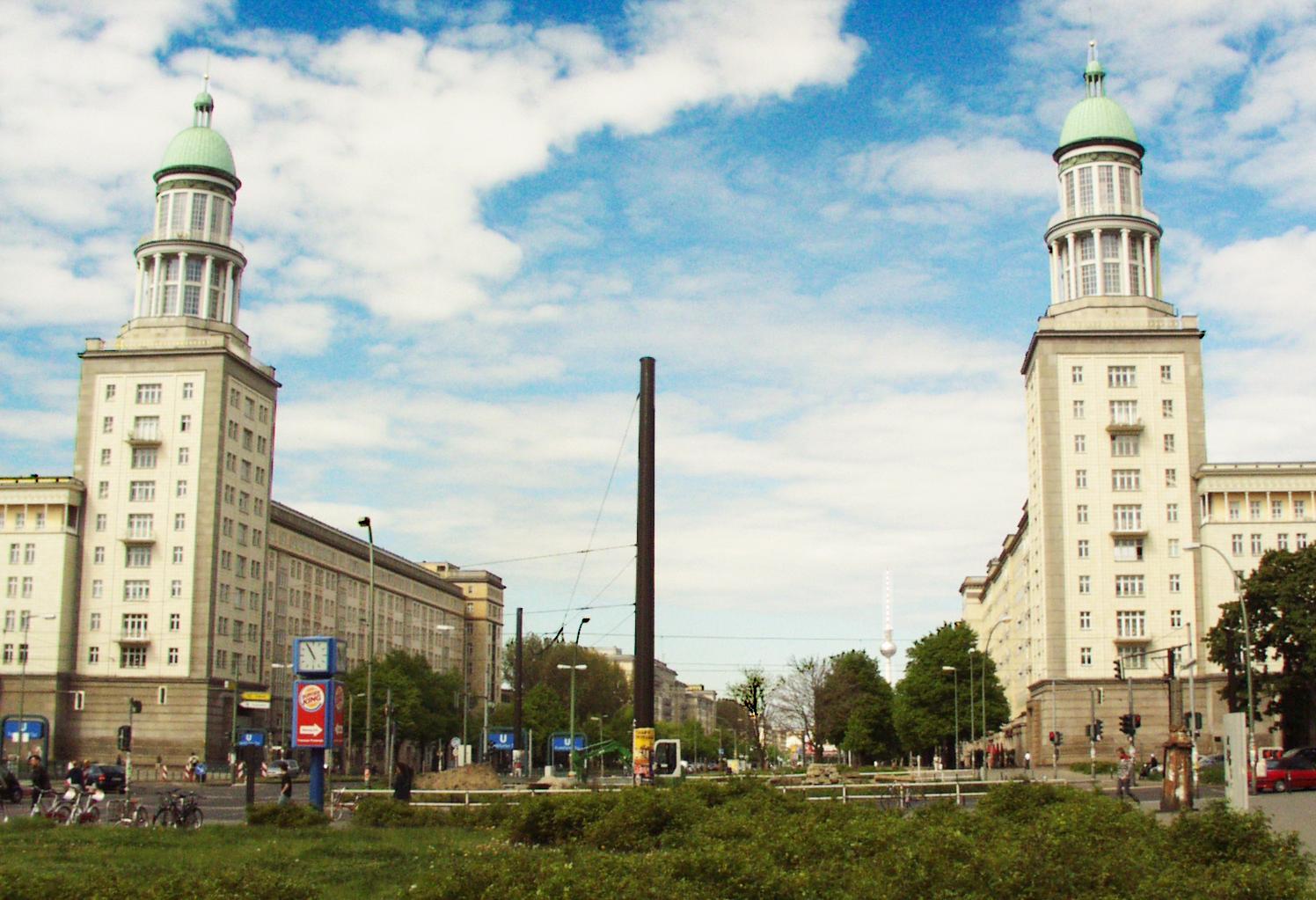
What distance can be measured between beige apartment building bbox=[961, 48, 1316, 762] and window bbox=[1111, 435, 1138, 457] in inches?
3.3

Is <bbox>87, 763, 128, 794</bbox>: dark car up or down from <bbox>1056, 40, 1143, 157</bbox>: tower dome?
down

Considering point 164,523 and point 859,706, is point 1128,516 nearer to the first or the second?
point 859,706

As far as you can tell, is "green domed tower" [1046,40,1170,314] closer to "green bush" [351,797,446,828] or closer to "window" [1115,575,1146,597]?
"window" [1115,575,1146,597]

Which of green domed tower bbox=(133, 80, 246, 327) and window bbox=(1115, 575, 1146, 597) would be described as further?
green domed tower bbox=(133, 80, 246, 327)

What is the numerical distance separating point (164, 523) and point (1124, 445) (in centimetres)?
6571

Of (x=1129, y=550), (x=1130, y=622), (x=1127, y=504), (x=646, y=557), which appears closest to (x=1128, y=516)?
(x=1127, y=504)

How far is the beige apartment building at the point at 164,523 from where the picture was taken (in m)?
92.2

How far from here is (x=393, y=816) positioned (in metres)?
31.9

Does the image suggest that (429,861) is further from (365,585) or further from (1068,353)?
(365,585)

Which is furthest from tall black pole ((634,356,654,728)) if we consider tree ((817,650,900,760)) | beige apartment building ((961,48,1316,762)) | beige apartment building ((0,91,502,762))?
tree ((817,650,900,760))

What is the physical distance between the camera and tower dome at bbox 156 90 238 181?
10175 centimetres

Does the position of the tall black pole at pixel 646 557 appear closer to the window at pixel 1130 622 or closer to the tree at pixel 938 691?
the window at pixel 1130 622

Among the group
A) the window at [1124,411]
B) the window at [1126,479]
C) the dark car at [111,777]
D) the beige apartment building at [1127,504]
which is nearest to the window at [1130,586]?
the beige apartment building at [1127,504]

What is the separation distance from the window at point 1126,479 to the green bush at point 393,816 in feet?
226
